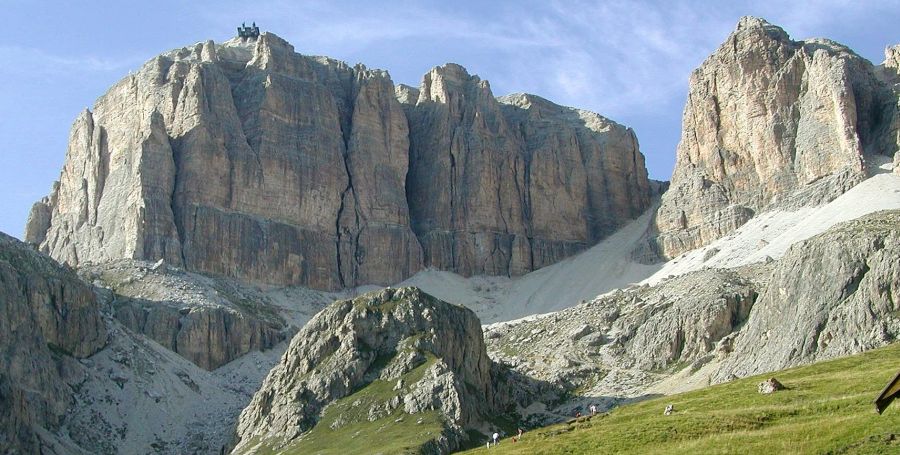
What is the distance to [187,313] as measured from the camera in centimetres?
18175

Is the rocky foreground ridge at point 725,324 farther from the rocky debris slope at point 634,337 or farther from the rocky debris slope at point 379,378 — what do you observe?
the rocky debris slope at point 379,378

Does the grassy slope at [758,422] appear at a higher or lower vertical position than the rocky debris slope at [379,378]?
lower

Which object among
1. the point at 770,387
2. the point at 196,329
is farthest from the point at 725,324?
the point at 770,387

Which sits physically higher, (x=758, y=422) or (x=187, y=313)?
(x=187, y=313)

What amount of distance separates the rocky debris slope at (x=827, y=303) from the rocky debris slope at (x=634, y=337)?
708 centimetres

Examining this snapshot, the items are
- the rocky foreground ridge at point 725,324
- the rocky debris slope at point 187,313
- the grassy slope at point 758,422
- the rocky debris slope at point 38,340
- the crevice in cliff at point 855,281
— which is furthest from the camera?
the rocky debris slope at point 187,313

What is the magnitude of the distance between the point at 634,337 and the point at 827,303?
113 ft

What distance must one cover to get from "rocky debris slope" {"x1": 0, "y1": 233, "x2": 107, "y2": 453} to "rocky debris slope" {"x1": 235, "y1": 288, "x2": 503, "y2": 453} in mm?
21074

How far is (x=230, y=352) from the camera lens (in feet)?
596

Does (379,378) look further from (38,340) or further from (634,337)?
(634,337)

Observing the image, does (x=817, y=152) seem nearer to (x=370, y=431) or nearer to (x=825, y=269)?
(x=825, y=269)

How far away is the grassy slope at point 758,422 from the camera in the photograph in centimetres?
6166

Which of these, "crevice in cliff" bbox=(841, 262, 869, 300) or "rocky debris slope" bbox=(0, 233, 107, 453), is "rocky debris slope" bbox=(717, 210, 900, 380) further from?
"rocky debris slope" bbox=(0, 233, 107, 453)

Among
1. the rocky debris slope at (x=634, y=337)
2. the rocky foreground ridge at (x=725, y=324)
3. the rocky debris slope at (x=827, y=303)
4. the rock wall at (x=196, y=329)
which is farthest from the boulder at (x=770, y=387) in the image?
the rock wall at (x=196, y=329)
